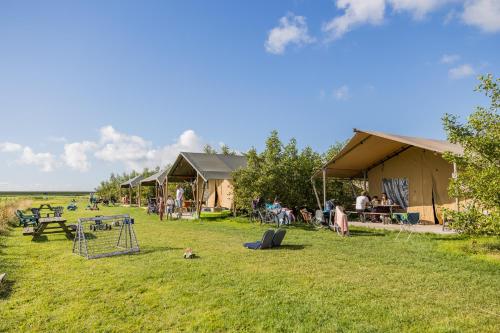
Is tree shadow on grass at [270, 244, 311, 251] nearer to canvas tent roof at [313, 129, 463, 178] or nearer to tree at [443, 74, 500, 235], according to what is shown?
tree at [443, 74, 500, 235]

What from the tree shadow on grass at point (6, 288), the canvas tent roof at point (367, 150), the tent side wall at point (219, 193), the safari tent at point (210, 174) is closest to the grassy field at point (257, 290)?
the tree shadow on grass at point (6, 288)

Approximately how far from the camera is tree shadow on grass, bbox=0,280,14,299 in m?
5.59

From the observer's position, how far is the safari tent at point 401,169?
47.9 ft

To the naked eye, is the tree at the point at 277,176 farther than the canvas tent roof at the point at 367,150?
Yes

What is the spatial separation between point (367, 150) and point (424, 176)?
2.56 meters

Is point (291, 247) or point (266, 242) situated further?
point (291, 247)

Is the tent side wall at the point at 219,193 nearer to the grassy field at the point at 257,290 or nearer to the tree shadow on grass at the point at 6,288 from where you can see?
the grassy field at the point at 257,290

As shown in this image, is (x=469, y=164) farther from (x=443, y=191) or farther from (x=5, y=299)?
(x=5, y=299)

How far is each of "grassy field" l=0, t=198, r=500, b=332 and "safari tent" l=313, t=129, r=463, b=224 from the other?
556 cm

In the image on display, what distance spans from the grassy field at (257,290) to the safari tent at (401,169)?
18.3 ft

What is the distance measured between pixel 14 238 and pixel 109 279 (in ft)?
23.5

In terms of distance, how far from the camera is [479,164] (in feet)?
26.1

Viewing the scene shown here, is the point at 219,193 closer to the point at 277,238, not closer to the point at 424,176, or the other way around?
the point at 424,176

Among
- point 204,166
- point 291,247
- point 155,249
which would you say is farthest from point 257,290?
point 204,166
